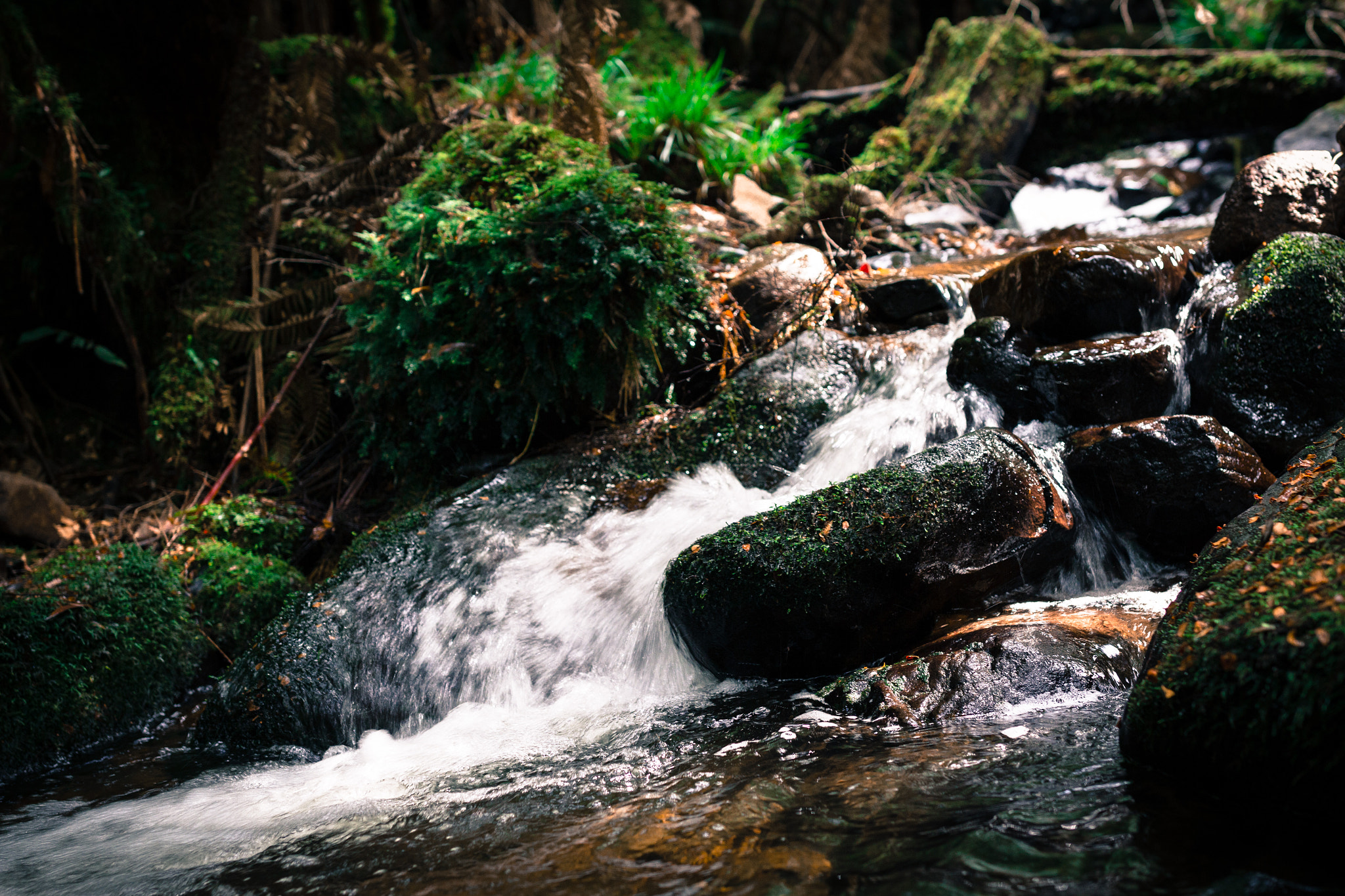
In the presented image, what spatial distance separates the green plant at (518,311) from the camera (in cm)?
458

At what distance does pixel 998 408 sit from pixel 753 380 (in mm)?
1538

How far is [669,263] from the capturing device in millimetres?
4719

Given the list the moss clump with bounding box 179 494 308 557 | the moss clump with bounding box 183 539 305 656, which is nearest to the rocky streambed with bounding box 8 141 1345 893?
the moss clump with bounding box 183 539 305 656

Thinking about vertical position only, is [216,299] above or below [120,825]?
above

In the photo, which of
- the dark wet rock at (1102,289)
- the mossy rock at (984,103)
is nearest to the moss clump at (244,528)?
the dark wet rock at (1102,289)

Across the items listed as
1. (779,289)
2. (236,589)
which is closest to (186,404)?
(236,589)

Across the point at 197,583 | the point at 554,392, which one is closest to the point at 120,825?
the point at 197,583

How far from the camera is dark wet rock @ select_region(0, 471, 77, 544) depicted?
5391 millimetres

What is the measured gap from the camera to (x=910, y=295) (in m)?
5.45

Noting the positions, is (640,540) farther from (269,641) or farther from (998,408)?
Result: (998,408)

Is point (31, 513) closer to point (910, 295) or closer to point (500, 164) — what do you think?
point (500, 164)

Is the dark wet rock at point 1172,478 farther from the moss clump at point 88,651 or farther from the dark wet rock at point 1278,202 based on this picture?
the moss clump at point 88,651

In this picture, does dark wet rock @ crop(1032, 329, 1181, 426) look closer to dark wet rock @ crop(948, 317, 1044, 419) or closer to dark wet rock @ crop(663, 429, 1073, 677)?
dark wet rock @ crop(948, 317, 1044, 419)

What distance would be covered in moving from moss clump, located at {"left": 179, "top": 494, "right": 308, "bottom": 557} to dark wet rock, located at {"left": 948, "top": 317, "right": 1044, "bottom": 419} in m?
4.62
